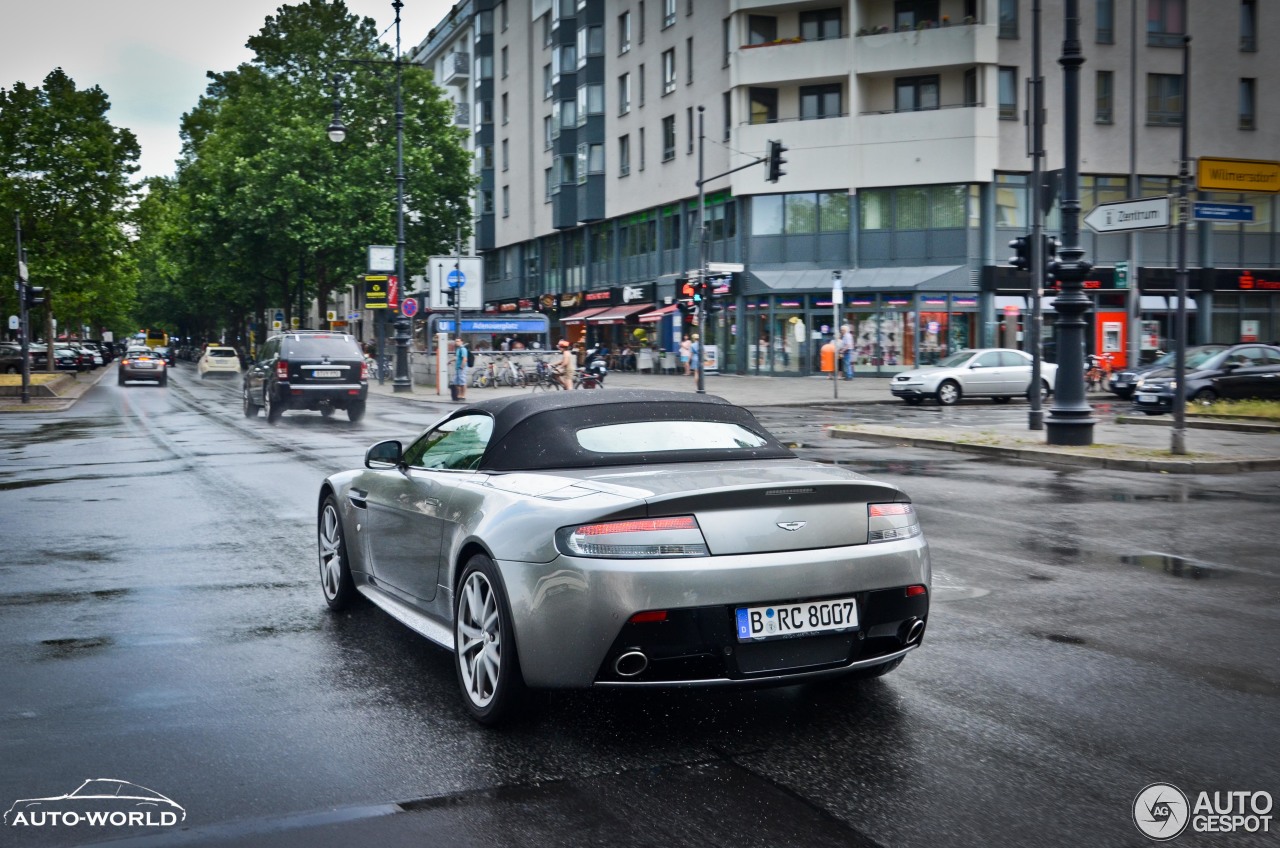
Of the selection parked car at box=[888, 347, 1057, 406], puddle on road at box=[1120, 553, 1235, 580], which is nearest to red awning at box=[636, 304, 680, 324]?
parked car at box=[888, 347, 1057, 406]

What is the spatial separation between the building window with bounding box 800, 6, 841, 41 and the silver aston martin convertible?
44.3 m

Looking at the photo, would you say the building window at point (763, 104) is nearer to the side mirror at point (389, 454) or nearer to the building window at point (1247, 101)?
the building window at point (1247, 101)

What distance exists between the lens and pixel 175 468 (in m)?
16.1

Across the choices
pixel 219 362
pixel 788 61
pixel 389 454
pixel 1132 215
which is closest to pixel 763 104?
pixel 788 61

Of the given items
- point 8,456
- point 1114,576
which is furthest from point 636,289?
point 1114,576

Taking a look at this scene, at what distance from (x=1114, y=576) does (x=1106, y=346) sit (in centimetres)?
4190

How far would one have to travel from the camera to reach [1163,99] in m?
46.5

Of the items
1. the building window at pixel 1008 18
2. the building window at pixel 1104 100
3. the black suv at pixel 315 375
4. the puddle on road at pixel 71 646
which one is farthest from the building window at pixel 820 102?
the puddle on road at pixel 71 646

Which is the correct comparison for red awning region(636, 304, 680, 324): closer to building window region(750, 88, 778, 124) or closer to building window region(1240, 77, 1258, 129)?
building window region(750, 88, 778, 124)

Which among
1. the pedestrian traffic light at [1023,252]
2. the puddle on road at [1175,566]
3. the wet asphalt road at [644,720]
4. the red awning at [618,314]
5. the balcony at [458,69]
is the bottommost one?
the puddle on road at [1175,566]

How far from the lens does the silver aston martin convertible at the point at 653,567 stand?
4.52 meters

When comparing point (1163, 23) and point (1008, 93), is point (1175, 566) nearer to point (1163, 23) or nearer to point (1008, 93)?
point (1008, 93)

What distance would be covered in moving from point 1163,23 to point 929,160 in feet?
34.6

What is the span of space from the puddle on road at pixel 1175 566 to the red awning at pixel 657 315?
4316 centimetres
